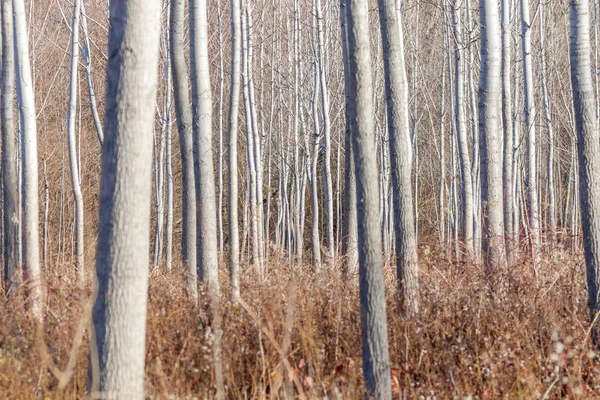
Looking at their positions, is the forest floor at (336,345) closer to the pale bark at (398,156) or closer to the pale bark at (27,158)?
the pale bark at (398,156)

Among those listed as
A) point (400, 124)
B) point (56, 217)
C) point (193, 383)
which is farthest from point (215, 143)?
point (193, 383)

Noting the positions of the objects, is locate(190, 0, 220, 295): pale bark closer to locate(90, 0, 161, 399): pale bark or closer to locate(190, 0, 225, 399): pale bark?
locate(190, 0, 225, 399): pale bark

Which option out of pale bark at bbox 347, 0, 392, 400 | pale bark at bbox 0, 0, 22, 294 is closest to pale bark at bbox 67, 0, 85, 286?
pale bark at bbox 0, 0, 22, 294

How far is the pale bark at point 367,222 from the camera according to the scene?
3.86m

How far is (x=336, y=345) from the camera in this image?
4.98m

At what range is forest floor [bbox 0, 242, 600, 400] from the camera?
14.2 ft

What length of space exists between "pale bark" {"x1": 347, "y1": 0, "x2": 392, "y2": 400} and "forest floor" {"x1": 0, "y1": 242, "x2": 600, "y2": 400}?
0.27m

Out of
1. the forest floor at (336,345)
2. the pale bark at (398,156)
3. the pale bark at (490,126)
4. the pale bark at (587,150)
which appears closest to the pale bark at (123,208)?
the forest floor at (336,345)

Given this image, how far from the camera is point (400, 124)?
6.29m

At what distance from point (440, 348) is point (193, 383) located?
1698 millimetres

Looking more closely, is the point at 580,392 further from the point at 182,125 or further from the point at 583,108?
the point at 182,125

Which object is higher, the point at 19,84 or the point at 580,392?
the point at 19,84

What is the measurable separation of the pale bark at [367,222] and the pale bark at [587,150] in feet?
6.50

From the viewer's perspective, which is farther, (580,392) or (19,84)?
(19,84)
